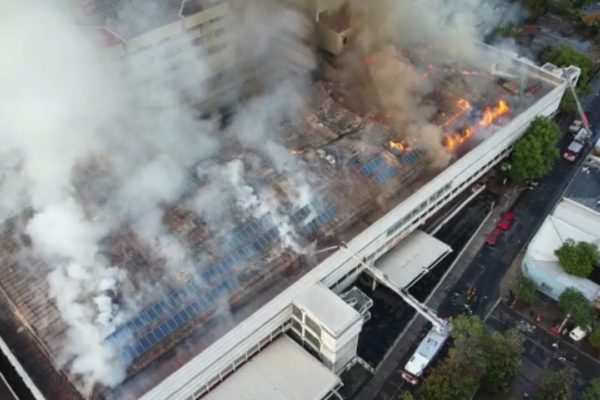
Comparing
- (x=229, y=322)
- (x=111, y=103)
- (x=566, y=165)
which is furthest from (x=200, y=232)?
(x=566, y=165)

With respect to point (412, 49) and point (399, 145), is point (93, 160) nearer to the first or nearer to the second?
point (399, 145)

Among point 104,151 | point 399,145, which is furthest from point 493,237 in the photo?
point 104,151

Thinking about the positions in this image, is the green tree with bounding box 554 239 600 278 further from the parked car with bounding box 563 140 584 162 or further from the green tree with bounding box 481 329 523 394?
the parked car with bounding box 563 140 584 162

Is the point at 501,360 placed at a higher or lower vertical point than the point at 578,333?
higher

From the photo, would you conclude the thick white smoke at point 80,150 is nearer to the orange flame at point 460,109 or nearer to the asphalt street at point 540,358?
the orange flame at point 460,109

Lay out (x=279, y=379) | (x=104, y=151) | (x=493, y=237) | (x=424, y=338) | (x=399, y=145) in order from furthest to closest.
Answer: (x=493, y=237) < (x=399, y=145) < (x=104, y=151) < (x=424, y=338) < (x=279, y=379)

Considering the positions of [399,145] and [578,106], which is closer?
[399,145]
